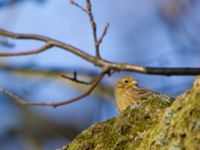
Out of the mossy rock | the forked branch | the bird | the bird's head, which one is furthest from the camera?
the bird's head

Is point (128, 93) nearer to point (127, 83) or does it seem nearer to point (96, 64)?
point (127, 83)

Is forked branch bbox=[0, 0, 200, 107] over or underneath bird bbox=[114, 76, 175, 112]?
underneath

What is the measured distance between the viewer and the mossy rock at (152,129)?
6.93ft

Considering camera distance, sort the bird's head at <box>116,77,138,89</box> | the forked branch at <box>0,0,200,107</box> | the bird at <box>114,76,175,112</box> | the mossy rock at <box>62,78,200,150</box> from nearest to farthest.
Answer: the mossy rock at <box>62,78,200,150</box>, the forked branch at <box>0,0,200,107</box>, the bird at <box>114,76,175,112</box>, the bird's head at <box>116,77,138,89</box>

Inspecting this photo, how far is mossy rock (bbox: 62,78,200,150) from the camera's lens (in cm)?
211

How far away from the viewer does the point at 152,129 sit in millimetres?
2408

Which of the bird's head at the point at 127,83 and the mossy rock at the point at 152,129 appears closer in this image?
the mossy rock at the point at 152,129

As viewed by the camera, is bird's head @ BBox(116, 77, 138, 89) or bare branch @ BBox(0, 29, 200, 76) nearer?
bare branch @ BBox(0, 29, 200, 76)

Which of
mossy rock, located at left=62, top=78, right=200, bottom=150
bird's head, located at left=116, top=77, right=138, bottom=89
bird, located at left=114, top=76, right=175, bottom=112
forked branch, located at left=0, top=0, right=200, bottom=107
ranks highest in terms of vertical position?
bird's head, located at left=116, top=77, right=138, bottom=89

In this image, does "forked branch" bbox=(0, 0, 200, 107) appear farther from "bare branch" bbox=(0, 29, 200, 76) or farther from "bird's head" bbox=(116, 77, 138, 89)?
"bird's head" bbox=(116, 77, 138, 89)

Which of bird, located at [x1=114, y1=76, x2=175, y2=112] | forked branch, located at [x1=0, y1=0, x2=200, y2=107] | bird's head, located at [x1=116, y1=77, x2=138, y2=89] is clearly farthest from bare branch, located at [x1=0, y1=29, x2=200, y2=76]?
bird's head, located at [x1=116, y1=77, x2=138, y2=89]

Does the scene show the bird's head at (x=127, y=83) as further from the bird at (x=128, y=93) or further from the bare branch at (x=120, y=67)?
the bare branch at (x=120, y=67)

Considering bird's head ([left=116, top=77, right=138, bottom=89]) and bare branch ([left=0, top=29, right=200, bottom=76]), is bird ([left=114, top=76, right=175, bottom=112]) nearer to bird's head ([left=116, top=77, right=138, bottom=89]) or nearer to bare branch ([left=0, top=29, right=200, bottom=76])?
bird's head ([left=116, top=77, right=138, bottom=89])

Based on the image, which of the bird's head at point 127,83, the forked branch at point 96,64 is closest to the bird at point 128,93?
the bird's head at point 127,83
